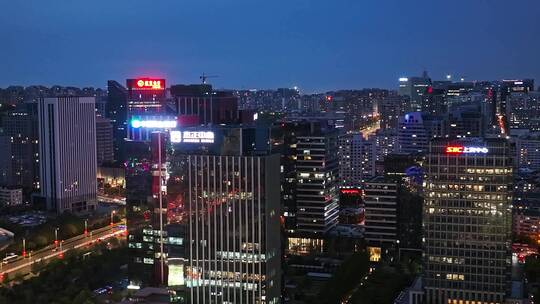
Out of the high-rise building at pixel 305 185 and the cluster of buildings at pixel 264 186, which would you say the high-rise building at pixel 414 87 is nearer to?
the cluster of buildings at pixel 264 186

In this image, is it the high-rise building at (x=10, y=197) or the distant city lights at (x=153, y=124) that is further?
the high-rise building at (x=10, y=197)

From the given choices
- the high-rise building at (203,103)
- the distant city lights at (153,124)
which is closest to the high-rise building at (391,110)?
the high-rise building at (203,103)

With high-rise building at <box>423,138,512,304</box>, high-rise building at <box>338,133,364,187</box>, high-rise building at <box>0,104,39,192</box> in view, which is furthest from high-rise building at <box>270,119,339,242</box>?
high-rise building at <box>0,104,39,192</box>

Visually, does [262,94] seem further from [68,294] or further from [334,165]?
[68,294]

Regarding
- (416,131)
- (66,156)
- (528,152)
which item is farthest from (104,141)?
(528,152)

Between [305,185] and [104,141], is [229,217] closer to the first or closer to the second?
[305,185]

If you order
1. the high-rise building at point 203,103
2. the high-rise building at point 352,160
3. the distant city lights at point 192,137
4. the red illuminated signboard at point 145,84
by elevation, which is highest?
the red illuminated signboard at point 145,84
